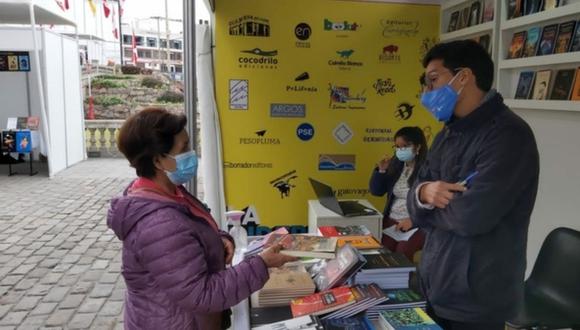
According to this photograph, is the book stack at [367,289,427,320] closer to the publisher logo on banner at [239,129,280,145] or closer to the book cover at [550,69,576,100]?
the book cover at [550,69,576,100]

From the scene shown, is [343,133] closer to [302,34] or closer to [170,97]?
[302,34]

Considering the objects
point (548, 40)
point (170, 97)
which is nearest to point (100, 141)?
point (170, 97)

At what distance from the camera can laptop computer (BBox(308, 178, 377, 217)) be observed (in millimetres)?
3384

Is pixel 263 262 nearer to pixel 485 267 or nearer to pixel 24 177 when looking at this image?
pixel 485 267

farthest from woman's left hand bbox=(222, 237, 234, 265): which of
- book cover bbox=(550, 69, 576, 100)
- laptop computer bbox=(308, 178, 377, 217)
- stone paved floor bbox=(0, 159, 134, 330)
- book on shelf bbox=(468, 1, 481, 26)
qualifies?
book on shelf bbox=(468, 1, 481, 26)

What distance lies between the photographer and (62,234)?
17.2 feet

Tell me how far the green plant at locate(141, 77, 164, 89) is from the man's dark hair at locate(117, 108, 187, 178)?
19.9m

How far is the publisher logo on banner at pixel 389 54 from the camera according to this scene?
4004 millimetres

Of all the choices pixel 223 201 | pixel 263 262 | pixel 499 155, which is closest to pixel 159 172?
pixel 263 262

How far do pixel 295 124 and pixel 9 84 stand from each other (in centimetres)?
794

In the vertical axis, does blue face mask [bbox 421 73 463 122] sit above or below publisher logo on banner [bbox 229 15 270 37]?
below

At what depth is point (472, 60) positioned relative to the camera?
1.49m

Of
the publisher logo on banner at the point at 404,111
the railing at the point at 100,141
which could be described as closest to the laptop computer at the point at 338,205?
the publisher logo on banner at the point at 404,111

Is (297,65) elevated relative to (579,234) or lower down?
elevated
